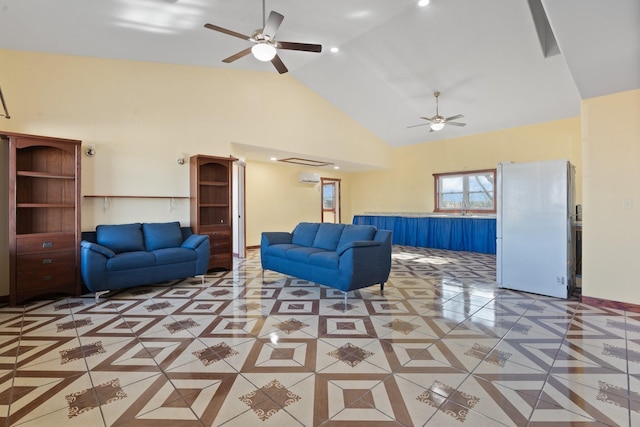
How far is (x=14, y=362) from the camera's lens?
2.14 m

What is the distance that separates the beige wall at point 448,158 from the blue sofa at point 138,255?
20.2ft

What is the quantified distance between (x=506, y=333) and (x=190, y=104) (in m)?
5.25

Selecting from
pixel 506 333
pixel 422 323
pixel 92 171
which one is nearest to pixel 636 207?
pixel 506 333

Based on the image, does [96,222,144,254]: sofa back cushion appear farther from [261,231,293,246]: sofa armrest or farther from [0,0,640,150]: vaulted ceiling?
[0,0,640,150]: vaulted ceiling

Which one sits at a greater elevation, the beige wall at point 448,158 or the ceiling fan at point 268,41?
the ceiling fan at point 268,41

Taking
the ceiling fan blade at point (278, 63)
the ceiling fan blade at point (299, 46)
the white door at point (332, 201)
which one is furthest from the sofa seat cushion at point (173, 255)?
the white door at point (332, 201)

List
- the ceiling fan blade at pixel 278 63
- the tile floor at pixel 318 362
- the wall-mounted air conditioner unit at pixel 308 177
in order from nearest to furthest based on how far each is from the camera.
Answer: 1. the tile floor at pixel 318 362
2. the ceiling fan blade at pixel 278 63
3. the wall-mounted air conditioner unit at pixel 308 177

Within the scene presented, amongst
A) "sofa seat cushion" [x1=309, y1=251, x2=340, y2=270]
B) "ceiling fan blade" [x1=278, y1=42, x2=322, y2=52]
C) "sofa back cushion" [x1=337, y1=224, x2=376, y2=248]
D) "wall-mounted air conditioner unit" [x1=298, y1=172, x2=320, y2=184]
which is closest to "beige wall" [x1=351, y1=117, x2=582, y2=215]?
"wall-mounted air conditioner unit" [x1=298, y1=172, x2=320, y2=184]

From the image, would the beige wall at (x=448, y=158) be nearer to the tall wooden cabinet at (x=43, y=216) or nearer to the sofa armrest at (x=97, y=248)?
the sofa armrest at (x=97, y=248)

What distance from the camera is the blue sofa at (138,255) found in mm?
3531

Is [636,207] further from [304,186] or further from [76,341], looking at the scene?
[304,186]

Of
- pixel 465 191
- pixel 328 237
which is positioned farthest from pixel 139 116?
pixel 465 191

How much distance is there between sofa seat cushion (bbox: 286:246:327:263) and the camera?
3.88 meters

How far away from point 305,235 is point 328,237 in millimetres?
493
